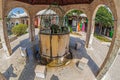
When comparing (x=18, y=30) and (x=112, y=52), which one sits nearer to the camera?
(x=112, y=52)

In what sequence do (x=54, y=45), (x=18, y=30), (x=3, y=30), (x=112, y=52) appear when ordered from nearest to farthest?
1. (x=112, y=52)
2. (x=54, y=45)
3. (x=3, y=30)
4. (x=18, y=30)

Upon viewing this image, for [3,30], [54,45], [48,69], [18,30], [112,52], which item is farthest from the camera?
[18,30]

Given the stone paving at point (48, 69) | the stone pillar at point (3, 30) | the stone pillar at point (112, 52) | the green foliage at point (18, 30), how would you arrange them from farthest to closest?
the green foliage at point (18, 30) < the stone pillar at point (3, 30) < the stone paving at point (48, 69) < the stone pillar at point (112, 52)

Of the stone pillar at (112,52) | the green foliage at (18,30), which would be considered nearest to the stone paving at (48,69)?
the stone pillar at (112,52)

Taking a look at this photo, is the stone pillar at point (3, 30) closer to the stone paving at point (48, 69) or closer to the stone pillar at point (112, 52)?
the stone paving at point (48, 69)

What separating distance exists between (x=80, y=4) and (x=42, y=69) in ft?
29.3

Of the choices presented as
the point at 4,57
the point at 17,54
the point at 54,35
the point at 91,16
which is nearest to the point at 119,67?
the point at 91,16

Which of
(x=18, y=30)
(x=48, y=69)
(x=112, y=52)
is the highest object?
(x=18, y=30)

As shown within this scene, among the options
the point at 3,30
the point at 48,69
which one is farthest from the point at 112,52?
the point at 3,30

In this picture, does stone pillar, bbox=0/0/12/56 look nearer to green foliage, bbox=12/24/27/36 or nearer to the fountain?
the fountain

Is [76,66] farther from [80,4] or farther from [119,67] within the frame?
[80,4]

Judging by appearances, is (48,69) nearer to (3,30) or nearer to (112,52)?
(112,52)

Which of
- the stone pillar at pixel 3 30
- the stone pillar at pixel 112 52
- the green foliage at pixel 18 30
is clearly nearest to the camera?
the stone pillar at pixel 112 52

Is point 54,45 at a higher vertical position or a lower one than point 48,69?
higher
